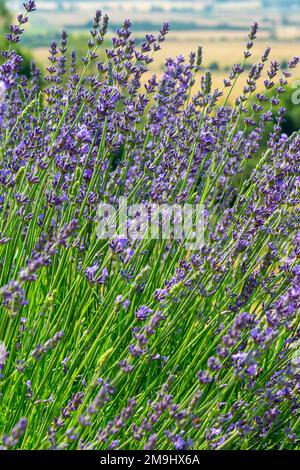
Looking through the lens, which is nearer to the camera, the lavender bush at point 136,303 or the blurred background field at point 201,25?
the lavender bush at point 136,303

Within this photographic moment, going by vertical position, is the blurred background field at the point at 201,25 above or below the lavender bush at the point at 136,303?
above

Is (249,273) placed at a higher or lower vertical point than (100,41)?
lower

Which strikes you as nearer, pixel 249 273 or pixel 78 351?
pixel 78 351

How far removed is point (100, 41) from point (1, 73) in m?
0.46

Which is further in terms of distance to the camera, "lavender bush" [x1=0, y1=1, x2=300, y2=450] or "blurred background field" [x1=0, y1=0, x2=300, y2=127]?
"blurred background field" [x1=0, y1=0, x2=300, y2=127]

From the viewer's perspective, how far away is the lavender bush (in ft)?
6.63

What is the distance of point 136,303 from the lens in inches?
117

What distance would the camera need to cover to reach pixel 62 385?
7.54ft

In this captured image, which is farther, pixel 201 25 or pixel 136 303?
pixel 201 25

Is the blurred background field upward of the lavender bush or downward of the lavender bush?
upward

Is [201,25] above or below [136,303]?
above

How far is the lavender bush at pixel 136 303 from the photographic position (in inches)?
79.6

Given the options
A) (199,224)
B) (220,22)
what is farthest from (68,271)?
(220,22)

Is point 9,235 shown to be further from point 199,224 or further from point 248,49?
point 248,49
